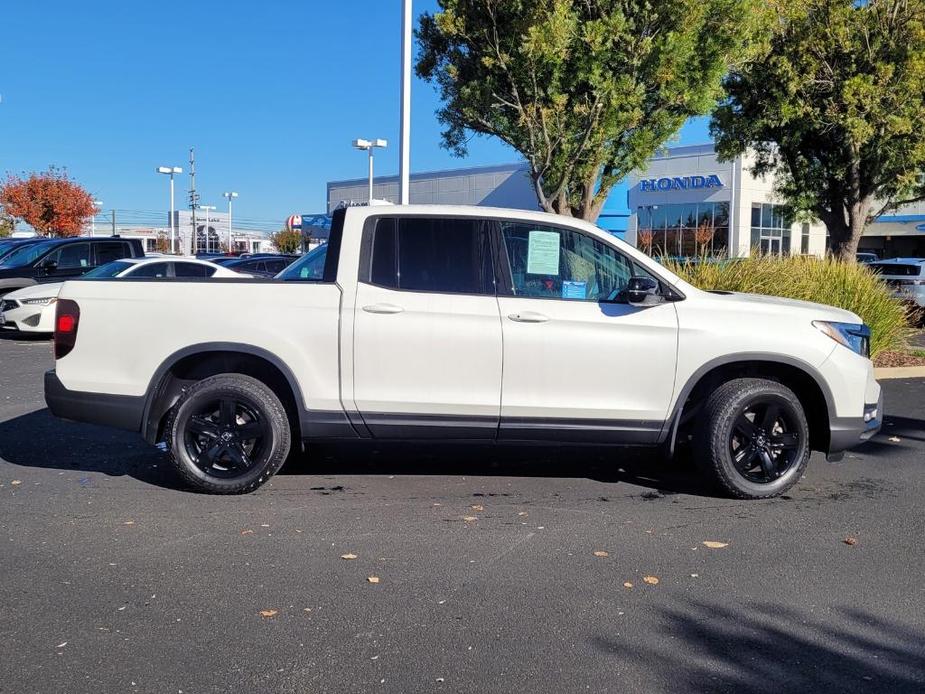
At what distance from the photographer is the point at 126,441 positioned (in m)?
7.55

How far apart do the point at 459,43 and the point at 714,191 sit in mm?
27854

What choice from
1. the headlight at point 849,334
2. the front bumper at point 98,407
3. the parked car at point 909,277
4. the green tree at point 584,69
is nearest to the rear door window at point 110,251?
the green tree at point 584,69

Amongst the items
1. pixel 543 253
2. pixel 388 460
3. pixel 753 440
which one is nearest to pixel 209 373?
pixel 388 460

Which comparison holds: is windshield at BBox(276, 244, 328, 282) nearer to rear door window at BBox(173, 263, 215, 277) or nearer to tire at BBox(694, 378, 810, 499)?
tire at BBox(694, 378, 810, 499)

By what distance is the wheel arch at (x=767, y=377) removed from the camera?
579 centimetres

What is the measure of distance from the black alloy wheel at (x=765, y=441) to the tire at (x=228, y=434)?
304 centimetres

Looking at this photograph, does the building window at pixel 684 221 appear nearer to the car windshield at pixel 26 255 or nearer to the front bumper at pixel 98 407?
the car windshield at pixel 26 255

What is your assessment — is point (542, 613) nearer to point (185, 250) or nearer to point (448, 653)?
point (448, 653)

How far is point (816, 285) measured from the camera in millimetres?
11945

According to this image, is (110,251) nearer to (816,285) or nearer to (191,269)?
(191,269)

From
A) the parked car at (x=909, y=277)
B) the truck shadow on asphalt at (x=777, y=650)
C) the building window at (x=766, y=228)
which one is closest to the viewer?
the truck shadow on asphalt at (x=777, y=650)

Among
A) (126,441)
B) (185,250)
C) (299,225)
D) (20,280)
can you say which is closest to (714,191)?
(299,225)

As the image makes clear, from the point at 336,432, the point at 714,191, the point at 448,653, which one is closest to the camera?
the point at 448,653

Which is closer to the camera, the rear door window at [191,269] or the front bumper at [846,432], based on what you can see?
the front bumper at [846,432]
